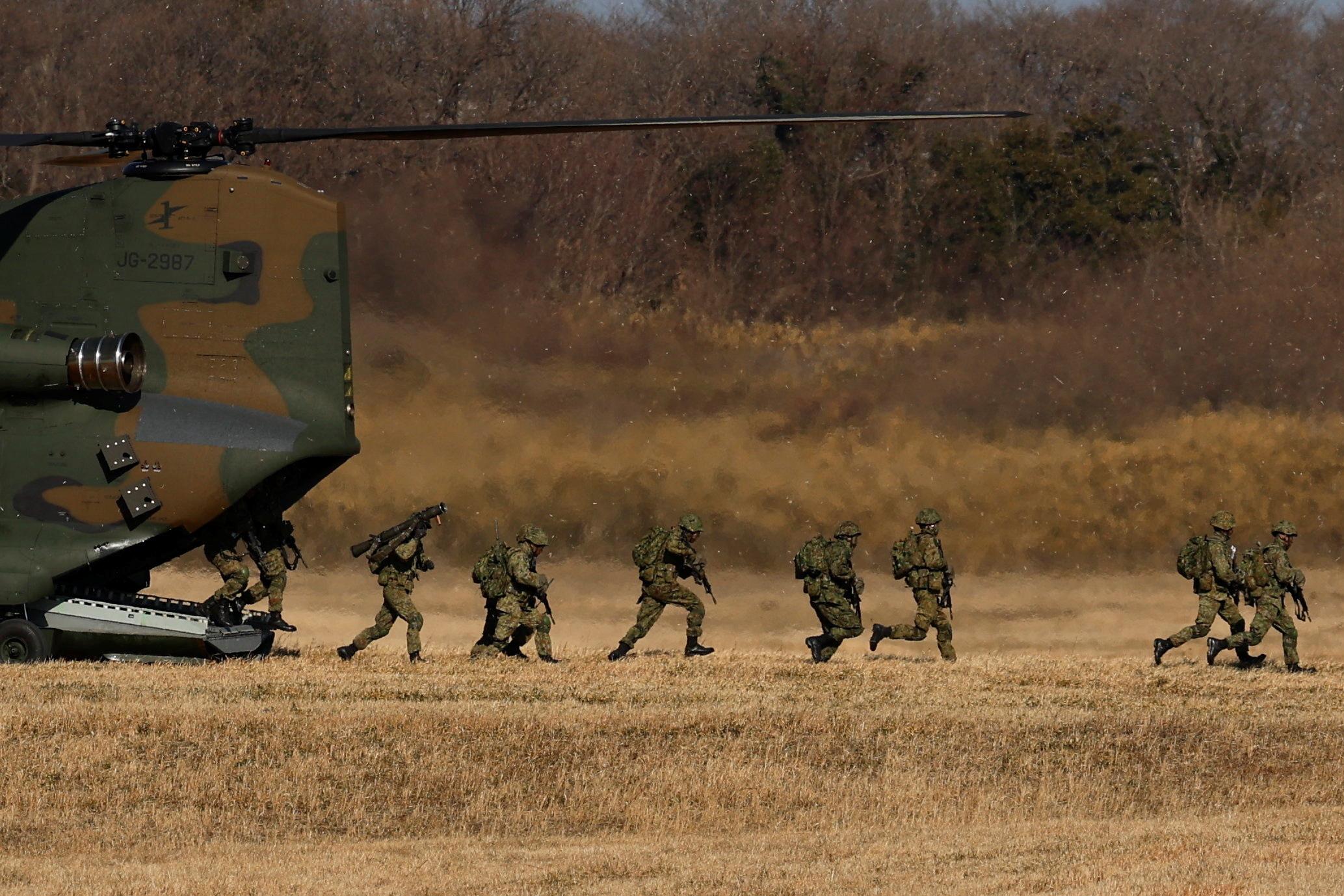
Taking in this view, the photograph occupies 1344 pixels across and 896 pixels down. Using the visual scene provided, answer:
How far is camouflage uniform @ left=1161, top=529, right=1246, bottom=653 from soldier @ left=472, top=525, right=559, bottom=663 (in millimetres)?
7057

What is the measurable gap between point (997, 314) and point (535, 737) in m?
18.3

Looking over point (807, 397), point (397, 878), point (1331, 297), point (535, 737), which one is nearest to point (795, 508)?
point (807, 397)

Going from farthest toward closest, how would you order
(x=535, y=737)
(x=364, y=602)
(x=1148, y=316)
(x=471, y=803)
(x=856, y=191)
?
(x=856, y=191) → (x=1148, y=316) → (x=364, y=602) → (x=535, y=737) → (x=471, y=803)

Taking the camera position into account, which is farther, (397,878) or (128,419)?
(128,419)

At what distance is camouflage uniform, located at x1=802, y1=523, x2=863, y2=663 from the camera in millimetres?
25109

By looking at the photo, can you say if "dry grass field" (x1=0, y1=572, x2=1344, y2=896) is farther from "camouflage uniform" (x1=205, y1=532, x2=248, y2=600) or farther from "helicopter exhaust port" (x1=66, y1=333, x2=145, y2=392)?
"helicopter exhaust port" (x1=66, y1=333, x2=145, y2=392)

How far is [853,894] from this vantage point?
1488 centimetres

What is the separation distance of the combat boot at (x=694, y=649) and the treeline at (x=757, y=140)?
779 cm

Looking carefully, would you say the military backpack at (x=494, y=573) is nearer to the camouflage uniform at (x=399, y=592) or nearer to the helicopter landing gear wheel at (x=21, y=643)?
the camouflage uniform at (x=399, y=592)

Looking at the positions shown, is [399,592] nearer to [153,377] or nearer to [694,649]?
[694,649]

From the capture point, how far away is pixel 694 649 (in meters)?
25.2

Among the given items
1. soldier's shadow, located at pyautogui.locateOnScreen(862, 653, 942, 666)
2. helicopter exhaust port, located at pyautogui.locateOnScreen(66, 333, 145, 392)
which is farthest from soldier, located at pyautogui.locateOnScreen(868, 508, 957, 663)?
helicopter exhaust port, located at pyautogui.locateOnScreen(66, 333, 145, 392)

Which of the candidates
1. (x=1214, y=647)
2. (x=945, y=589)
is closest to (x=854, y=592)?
(x=945, y=589)

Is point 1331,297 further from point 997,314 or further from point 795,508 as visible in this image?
point 795,508
